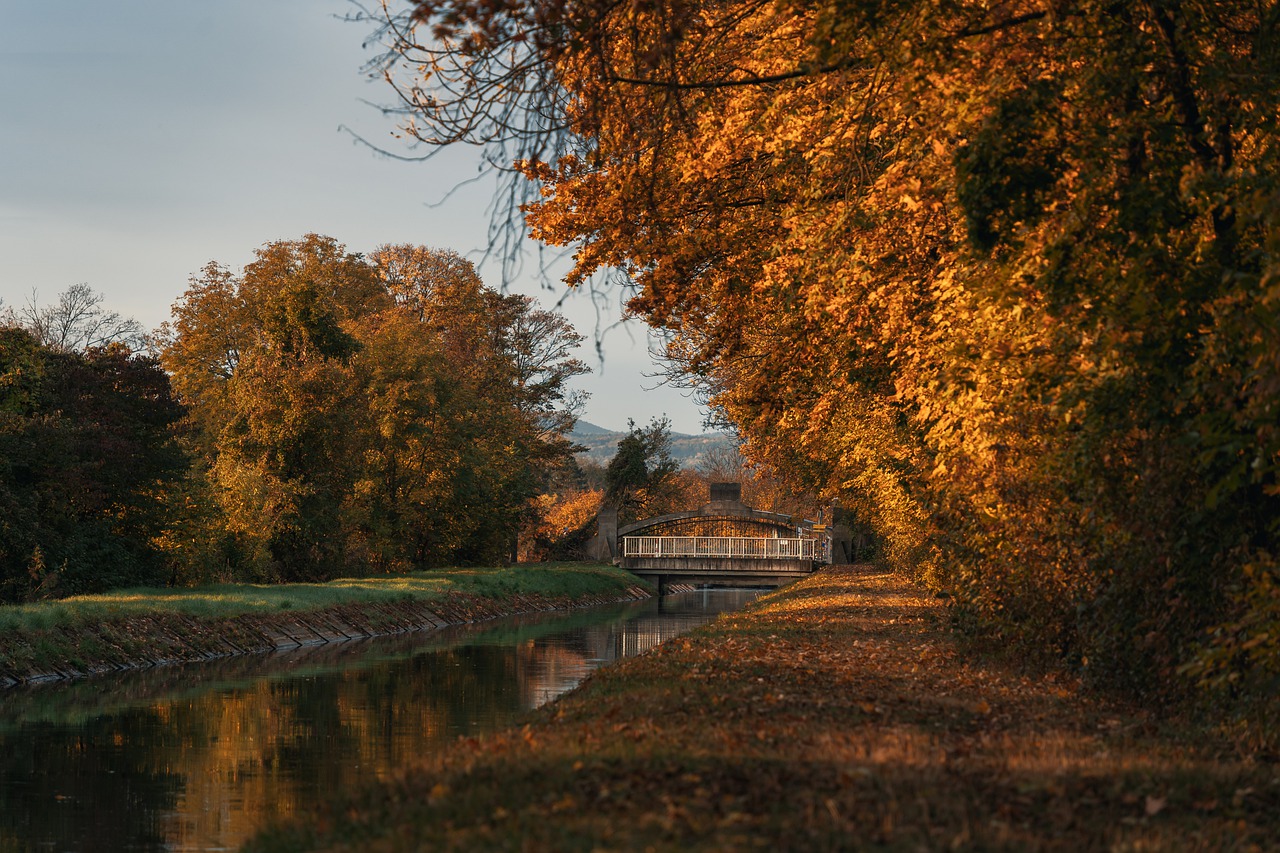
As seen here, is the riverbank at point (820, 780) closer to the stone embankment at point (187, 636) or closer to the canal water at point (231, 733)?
the canal water at point (231, 733)

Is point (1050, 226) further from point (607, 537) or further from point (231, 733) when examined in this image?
point (607, 537)

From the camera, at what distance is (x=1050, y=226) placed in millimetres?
10109

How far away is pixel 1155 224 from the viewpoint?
9219mm

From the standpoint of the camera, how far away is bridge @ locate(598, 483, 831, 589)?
5712 cm

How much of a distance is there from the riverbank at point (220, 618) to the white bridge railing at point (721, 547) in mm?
16170

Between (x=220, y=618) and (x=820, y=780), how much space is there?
20735 millimetres

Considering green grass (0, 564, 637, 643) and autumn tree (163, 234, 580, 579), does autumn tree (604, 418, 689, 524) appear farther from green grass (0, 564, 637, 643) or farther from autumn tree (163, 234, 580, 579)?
green grass (0, 564, 637, 643)

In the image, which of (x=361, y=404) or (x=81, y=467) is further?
(x=361, y=404)

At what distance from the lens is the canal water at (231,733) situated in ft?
33.6

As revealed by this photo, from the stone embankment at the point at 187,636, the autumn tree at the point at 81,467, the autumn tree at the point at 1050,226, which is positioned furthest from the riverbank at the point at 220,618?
the autumn tree at the point at 1050,226

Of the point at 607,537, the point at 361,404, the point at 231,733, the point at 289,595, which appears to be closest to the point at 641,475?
the point at 607,537

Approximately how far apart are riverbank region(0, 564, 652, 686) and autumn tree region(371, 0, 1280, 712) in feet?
39.6

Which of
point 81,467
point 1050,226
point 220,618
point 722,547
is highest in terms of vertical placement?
point 1050,226

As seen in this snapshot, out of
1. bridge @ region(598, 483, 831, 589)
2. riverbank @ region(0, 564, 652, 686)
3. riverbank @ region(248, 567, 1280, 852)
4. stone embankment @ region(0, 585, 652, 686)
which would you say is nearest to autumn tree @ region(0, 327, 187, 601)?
riverbank @ region(0, 564, 652, 686)
